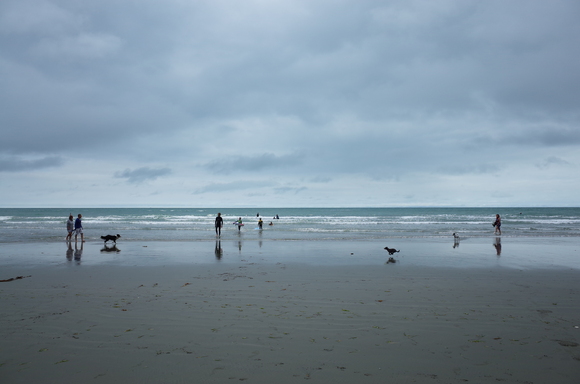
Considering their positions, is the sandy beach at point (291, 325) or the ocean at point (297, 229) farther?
the ocean at point (297, 229)

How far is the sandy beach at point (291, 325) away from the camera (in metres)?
4.45

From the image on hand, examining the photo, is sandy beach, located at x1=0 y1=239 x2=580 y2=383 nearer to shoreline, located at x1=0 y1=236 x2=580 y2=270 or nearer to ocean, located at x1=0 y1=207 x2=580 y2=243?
shoreline, located at x1=0 y1=236 x2=580 y2=270

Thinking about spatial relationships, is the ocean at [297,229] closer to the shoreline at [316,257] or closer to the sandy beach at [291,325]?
the shoreline at [316,257]

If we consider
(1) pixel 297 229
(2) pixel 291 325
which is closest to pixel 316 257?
(2) pixel 291 325

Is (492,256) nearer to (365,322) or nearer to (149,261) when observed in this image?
(365,322)

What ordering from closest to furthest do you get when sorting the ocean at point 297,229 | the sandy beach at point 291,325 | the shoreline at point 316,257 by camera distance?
the sandy beach at point 291,325 → the shoreline at point 316,257 → the ocean at point 297,229

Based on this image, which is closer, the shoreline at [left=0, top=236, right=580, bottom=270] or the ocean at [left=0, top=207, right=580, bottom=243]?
the shoreline at [left=0, top=236, right=580, bottom=270]

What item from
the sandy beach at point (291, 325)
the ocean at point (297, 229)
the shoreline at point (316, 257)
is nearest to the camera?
the sandy beach at point (291, 325)

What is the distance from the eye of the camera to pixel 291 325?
6.09 meters

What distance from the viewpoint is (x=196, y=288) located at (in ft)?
29.4

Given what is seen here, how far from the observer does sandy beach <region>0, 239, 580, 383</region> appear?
14.6 ft

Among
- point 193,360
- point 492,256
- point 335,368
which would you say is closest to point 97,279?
point 193,360

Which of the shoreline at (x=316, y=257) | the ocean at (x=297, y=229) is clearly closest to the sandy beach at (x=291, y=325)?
the shoreline at (x=316, y=257)

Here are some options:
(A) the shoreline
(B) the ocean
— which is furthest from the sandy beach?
(B) the ocean
